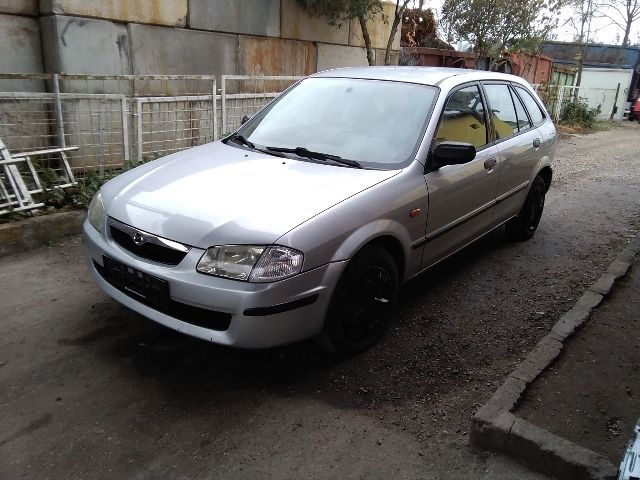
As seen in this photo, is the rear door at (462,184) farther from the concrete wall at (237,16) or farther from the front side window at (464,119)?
the concrete wall at (237,16)

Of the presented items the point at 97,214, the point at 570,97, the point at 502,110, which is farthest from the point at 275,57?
the point at 570,97

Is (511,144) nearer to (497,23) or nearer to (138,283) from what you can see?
(138,283)

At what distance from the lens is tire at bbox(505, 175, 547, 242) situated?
5508 millimetres

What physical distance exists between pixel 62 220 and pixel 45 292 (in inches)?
48.6

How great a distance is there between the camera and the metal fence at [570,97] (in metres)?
17.9

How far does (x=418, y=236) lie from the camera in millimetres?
3602

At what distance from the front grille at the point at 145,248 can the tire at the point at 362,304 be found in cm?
88

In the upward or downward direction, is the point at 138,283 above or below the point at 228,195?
below

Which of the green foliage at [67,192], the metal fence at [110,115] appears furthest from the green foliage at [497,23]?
the green foliage at [67,192]

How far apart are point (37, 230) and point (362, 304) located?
131 inches

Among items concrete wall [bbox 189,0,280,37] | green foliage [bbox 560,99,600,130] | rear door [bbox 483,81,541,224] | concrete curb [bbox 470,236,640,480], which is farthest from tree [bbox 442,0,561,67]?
concrete curb [bbox 470,236,640,480]

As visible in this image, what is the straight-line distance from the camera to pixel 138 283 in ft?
9.70

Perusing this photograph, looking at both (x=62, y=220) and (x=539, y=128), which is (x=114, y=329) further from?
(x=539, y=128)

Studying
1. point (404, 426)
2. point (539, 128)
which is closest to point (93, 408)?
point (404, 426)
